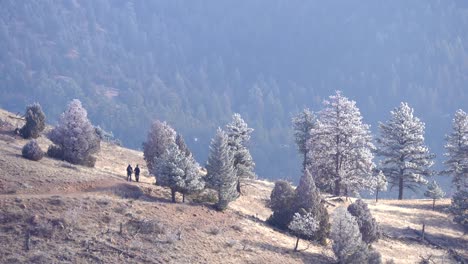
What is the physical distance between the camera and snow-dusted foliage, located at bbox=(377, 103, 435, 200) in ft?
200

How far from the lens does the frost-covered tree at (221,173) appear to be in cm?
3788

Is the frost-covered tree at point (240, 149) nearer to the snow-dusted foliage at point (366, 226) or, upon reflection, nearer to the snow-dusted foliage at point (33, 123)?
the snow-dusted foliage at point (366, 226)

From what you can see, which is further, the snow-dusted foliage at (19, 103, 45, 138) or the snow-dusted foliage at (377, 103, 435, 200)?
the snow-dusted foliage at (377, 103, 435, 200)

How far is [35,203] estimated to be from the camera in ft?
103

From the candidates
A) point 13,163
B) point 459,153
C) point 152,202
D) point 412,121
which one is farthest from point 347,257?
point 412,121

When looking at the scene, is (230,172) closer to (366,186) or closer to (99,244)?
(99,244)

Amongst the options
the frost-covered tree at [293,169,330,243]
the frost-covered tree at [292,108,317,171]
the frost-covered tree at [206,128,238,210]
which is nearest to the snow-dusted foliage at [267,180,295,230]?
the frost-covered tree at [293,169,330,243]

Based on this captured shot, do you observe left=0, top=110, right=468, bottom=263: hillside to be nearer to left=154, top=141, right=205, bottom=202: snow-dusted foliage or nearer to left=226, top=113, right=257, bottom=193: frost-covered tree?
left=154, top=141, right=205, bottom=202: snow-dusted foliage

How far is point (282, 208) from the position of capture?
131 ft

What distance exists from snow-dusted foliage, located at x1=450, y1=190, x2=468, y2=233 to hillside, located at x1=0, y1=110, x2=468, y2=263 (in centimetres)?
178

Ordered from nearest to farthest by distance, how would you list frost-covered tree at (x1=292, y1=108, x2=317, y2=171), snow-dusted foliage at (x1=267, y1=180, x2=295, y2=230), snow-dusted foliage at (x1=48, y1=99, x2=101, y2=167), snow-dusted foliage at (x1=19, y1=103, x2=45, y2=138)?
snow-dusted foliage at (x1=267, y1=180, x2=295, y2=230) → snow-dusted foliage at (x1=48, y1=99, x2=101, y2=167) → snow-dusted foliage at (x1=19, y1=103, x2=45, y2=138) → frost-covered tree at (x1=292, y1=108, x2=317, y2=171)

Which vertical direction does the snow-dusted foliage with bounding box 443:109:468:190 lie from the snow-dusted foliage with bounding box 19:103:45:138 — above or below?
above

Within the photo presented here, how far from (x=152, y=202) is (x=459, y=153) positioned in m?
36.1

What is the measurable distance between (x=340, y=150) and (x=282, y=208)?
14.1 m
